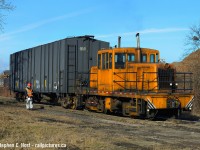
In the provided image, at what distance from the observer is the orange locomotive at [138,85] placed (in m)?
15.2

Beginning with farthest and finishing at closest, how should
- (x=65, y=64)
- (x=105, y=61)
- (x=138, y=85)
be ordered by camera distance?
(x=65, y=64)
(x=105, y=61)
(x=138, y=85)

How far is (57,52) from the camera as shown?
22.2 meters

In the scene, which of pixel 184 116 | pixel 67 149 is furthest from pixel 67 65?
pixel 67 149

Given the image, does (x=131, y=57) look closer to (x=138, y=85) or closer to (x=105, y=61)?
(x=105, y=61)

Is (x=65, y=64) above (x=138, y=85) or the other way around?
above

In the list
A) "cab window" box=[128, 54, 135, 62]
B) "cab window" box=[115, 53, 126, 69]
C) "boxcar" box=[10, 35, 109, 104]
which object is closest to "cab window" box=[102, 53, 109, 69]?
"cab window" box=[115, 53, 126, 69]

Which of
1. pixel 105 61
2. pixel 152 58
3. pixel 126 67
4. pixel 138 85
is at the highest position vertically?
pixel 152 58

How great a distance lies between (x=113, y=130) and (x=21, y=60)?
64.7ft

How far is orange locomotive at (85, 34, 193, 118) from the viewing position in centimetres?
1517

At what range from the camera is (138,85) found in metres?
16.2

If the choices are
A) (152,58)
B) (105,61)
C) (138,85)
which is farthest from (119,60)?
(152,58)

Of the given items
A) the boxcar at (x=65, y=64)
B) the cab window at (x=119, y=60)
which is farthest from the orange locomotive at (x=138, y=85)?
the boxcar at (x=65, y=64)

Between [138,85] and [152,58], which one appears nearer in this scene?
[138,85]

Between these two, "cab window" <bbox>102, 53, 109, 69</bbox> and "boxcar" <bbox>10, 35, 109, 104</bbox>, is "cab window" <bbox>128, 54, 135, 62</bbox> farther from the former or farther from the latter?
"boxcar" <bbox>10, 35, 109, 104</bbox>
